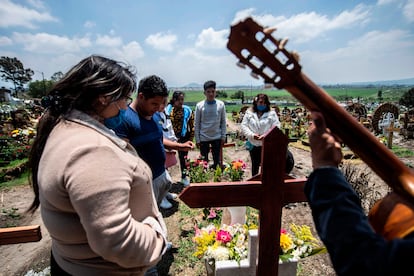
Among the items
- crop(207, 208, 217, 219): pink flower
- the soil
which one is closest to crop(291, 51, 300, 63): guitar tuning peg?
the soil

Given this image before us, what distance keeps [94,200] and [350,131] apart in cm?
93

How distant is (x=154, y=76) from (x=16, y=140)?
31.0ft

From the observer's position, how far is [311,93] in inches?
34.2

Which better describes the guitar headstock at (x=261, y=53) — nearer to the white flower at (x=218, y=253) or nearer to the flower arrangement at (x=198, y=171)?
the white flower at (x=218, y=253)

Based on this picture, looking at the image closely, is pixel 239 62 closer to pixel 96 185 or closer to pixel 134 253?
pixel 96 185

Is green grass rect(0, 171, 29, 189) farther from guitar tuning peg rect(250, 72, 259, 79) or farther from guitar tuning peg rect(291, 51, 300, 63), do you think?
guitar tuning peg rect(291, 51, 300, 63)

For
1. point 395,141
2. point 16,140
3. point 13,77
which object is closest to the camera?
point 16,140

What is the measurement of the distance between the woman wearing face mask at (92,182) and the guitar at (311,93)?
62cm

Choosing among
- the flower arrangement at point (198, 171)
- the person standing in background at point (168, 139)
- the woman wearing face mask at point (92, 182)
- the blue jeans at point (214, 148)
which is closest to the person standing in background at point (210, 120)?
the blue jeans at point (214, 148)

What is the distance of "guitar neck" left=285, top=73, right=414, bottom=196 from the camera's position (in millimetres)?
859

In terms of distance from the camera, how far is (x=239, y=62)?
89cm

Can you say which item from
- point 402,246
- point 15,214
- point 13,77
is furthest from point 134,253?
point 13,77

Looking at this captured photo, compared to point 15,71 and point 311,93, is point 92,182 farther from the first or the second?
point 15,71

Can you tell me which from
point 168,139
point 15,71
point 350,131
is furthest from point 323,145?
point 15,71
